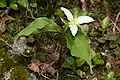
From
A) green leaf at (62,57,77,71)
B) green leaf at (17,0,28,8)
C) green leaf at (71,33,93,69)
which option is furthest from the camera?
green leaf at (17,0,28,8)

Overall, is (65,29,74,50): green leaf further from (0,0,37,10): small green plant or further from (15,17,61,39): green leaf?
(0,0,37,10): small green plant

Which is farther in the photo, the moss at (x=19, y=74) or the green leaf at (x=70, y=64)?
the green leaf at (x=70, y=64)

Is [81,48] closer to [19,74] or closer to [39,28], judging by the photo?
[39,28]

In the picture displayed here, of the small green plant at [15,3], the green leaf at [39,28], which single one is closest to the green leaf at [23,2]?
the small green plant at [15,3]

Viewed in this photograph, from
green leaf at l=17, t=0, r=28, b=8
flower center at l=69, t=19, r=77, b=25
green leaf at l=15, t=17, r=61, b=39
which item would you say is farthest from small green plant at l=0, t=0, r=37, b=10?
flower center at l=69, t=19, r=77, b=25

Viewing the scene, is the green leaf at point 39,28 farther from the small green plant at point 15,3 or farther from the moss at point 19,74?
the small green plant at point 15,3

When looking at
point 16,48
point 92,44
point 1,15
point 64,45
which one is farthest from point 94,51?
point 1,15

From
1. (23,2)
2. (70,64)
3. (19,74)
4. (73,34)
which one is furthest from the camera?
(23,2)

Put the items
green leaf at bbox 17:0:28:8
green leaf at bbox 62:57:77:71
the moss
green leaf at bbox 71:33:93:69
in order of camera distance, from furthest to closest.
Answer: green leaf at bbox 17:0:28:8
green leaf at bbox 62:57:77:71
the moss
green leaf at bbox 71:33:93:69

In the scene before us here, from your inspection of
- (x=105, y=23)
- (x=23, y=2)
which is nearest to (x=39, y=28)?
(x=23, y=2)

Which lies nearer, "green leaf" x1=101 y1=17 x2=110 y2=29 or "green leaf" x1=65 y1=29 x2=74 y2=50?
"green leaf" x1=65 y1=29 x2=74 y2=50
